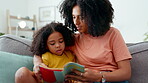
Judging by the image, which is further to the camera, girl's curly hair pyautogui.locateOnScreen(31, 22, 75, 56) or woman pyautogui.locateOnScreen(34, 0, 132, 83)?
girl's curly hair pyautogui.locateOnScreen(31, 22, 75, 56)

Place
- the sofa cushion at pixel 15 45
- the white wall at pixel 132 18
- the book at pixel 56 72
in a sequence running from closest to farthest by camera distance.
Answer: the book at pixel 56 72, the sofa cushion at pixel 15 45, the white wall at pixel 132 18

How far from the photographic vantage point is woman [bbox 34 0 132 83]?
100 centimetres

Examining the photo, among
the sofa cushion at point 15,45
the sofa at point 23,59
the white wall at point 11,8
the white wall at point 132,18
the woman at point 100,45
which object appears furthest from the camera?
the white wall at point 11,8

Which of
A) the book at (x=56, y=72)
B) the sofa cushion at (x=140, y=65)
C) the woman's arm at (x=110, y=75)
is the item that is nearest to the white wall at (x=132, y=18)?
the sofa cushion at (x=140, y=65)

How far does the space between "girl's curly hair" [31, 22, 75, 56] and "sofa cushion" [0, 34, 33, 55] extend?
0.11m

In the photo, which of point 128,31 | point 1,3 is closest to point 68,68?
point 128,31

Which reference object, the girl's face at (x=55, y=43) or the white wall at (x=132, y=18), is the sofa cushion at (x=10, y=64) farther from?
the white wall at (x=132, y=18)

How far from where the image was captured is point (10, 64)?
1119 millimetres

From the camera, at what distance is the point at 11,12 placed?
12.4ft

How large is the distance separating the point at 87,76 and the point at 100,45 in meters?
0.22

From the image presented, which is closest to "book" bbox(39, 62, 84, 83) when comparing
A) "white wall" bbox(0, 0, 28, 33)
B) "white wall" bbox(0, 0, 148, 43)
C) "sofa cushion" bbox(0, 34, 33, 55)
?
"sofa cushion" bbox(0, 34, 33, 55)

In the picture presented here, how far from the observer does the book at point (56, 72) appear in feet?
2.85

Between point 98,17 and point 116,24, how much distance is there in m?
2.26

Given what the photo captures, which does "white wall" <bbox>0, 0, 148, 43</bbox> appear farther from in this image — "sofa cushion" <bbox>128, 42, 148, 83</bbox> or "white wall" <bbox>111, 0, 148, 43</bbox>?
"sofa cushion" <bbox>128, 42, 148, 83</bbox>
